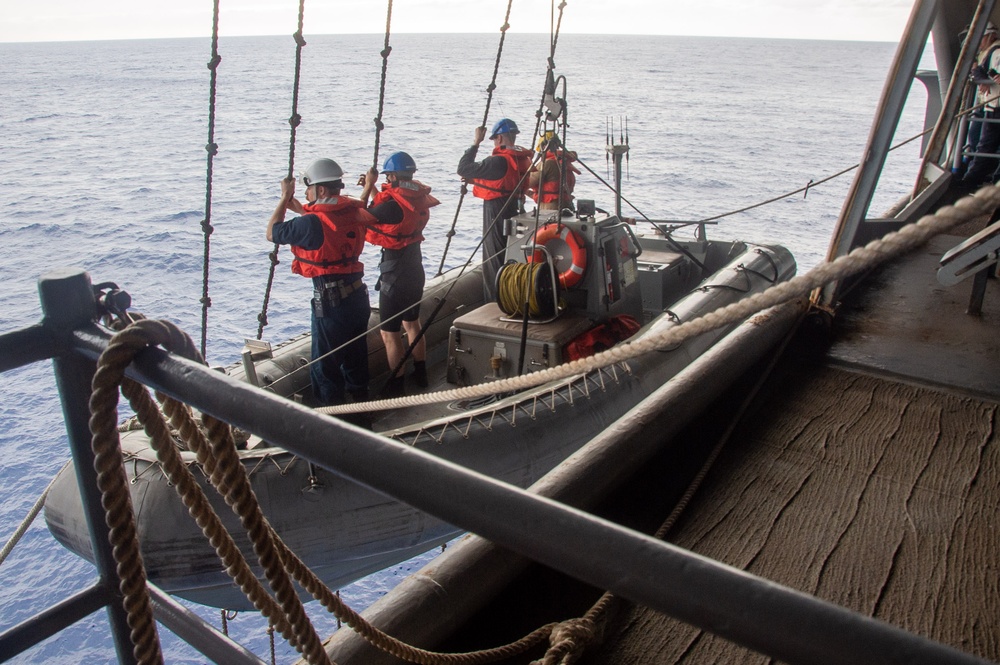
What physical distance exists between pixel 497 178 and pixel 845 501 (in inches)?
219

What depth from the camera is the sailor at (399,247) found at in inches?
227

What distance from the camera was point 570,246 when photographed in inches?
225

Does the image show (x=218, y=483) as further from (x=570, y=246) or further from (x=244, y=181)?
(x=244, y=181)

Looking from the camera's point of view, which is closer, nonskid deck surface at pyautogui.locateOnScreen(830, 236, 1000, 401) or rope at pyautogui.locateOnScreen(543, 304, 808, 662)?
rope at pyautogui.locateOnScreen(543, 304, 808, 662)

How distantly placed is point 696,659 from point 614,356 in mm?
727

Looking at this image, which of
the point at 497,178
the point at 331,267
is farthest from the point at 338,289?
the point at 497,178

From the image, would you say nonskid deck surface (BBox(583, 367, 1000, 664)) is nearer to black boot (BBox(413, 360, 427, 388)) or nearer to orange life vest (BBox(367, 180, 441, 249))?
orange life vest (BBox(367, 180, 441, 249))

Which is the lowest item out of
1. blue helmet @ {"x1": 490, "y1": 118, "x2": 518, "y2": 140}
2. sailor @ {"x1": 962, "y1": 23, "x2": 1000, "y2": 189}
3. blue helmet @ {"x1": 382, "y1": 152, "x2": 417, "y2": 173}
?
blue helmet @ {"x1": 382, "y1": 152, "x2": 417, "y2": 173}

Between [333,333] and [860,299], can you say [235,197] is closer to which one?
[333,333]

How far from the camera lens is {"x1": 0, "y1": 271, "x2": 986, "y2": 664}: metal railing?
537 mm

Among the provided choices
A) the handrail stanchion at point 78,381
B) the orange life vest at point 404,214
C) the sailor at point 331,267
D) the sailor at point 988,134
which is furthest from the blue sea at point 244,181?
the sailor at point 988,134

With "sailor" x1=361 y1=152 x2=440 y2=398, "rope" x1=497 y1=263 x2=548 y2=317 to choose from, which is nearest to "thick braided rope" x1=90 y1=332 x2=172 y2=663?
"rope" x1=497 y1=263 x2=548 y2=317

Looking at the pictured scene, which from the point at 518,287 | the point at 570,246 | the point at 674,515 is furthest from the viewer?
the point at 570,246

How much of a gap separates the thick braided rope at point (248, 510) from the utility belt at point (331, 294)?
4.43m
